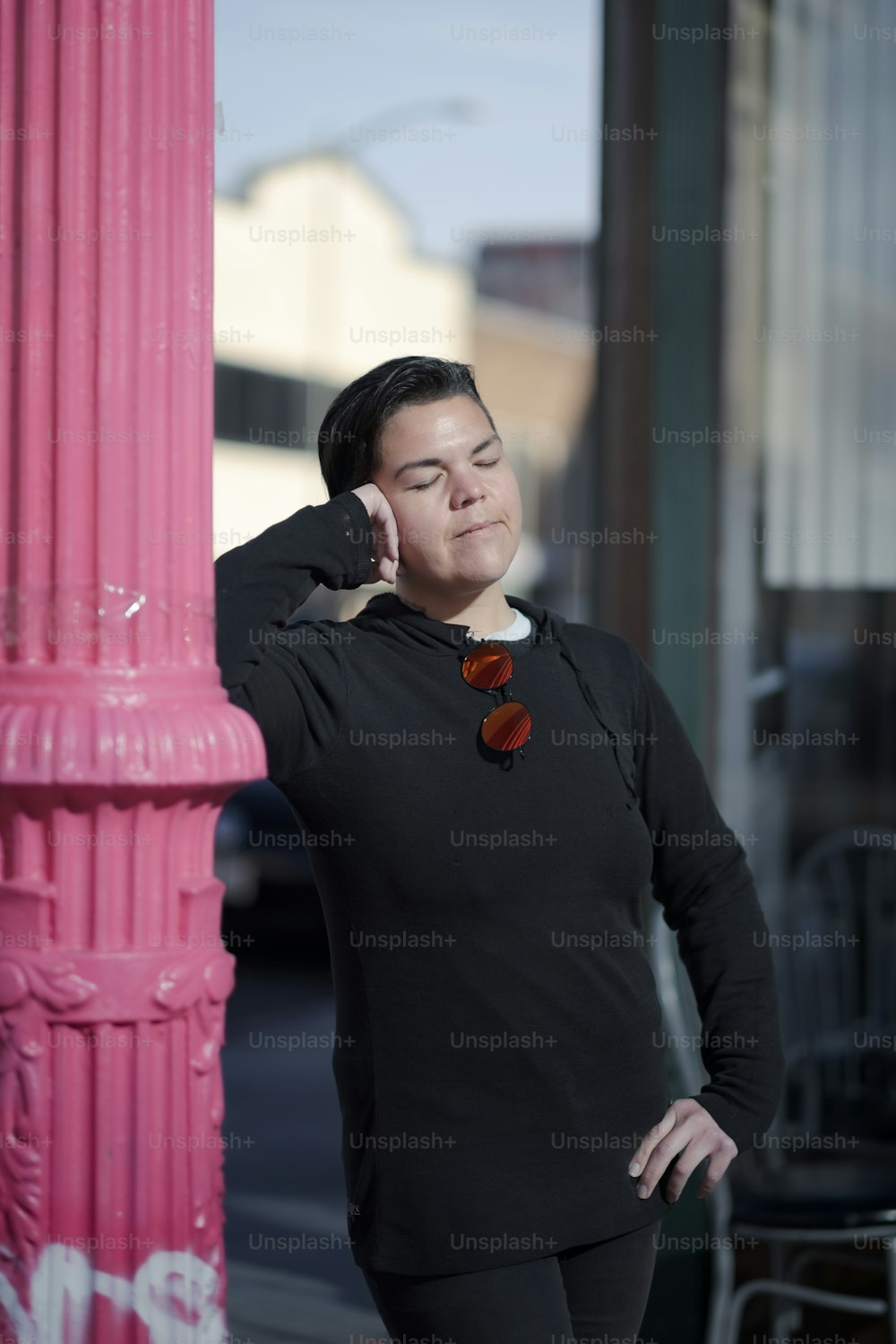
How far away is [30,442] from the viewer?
138 centimetres

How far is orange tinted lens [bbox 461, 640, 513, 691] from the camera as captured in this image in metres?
1.81

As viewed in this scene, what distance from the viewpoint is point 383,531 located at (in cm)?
183

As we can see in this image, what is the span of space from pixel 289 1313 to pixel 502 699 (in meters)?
2.61

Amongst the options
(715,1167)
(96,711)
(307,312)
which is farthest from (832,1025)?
(307,312)

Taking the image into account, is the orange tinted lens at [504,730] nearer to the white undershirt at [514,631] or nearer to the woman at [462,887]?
the woman at [462,887]

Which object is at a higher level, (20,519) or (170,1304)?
(20,519)

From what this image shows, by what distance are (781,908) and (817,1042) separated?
38cm

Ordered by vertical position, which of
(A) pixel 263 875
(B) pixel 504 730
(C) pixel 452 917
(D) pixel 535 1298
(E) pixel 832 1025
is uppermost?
(B) pixel 504 730

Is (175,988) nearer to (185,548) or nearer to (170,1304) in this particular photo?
(170,1304)

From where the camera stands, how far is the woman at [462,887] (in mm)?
1692

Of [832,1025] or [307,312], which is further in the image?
[307,312]

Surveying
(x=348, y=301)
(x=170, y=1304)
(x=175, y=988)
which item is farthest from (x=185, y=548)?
(x=348, y=301)

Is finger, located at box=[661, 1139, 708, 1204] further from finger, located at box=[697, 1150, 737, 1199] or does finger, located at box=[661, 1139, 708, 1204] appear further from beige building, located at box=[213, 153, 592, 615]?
beige building, located at box=[213, 153, 592, 615]

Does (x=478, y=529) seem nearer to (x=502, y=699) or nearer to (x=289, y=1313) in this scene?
(x=502, y=699)
